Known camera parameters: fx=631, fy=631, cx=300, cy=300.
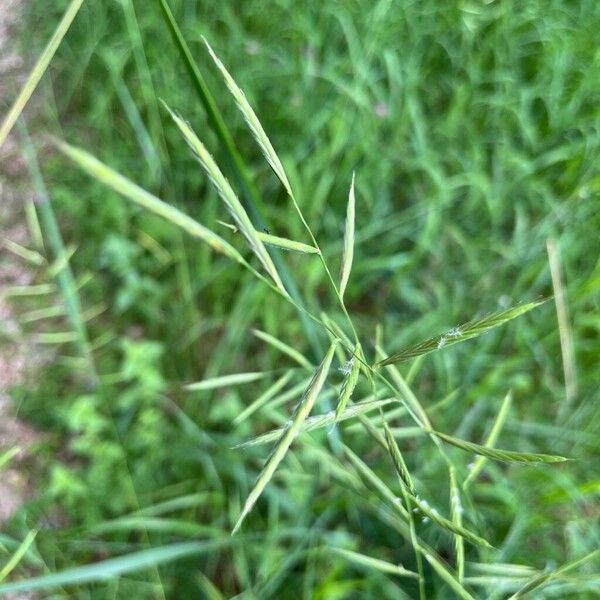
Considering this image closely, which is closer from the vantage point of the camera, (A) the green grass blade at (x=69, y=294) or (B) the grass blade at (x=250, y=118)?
(B) the grass blade at (x=250, y=118)

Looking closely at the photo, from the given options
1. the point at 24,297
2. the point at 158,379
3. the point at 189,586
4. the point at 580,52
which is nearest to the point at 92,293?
the point at 24,297

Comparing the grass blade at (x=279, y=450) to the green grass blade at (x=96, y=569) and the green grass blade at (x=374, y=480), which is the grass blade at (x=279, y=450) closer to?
the green grass blade at (x=374, y=480)

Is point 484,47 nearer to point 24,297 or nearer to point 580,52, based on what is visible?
point 580,52

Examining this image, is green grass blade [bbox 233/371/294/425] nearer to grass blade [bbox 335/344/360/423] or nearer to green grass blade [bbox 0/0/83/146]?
grass blade [bbox 335/344/360/423]

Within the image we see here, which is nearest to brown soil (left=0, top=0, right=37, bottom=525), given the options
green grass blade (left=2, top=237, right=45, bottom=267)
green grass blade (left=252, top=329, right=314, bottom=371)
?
green grass blade (left=2, top=237, right=45, bottom=267)

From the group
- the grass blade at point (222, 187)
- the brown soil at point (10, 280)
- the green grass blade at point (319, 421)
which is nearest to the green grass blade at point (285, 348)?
the green grass blade at point (319, 421)

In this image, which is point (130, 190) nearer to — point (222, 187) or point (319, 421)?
point (222, 187)

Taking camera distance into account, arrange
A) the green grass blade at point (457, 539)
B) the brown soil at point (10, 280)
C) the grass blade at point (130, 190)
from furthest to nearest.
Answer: the brown soil at point (10, 280) < the green grass blade at point (457, 539) < the grass blade at point (130, 190)

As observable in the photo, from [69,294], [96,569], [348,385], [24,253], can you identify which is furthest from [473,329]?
[24,253]
